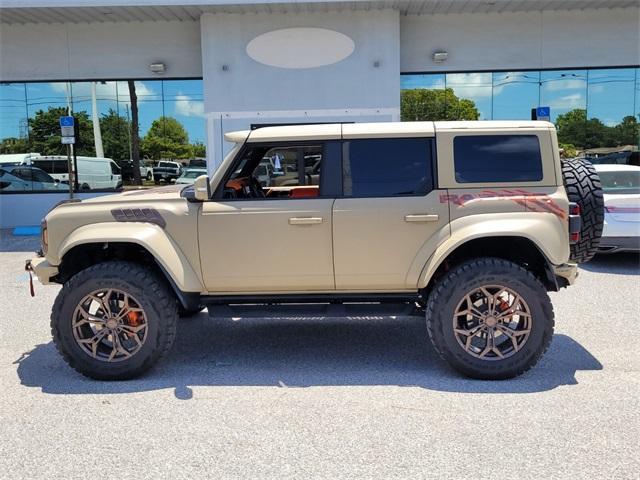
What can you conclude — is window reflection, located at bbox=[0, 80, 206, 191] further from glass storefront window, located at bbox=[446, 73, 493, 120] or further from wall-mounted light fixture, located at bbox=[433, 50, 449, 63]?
glass storefront window, located at bbox=[446, 73, 493, 120]

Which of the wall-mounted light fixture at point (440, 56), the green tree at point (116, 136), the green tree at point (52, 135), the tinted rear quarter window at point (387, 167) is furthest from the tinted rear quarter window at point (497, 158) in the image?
the green tree at point (52, 135)

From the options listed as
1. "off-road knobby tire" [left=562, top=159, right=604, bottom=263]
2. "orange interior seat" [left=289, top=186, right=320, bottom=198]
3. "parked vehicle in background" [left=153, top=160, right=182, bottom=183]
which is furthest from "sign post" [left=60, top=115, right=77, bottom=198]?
"off-road knobby tire" [left=562, top=159, right=604, bottom=263]

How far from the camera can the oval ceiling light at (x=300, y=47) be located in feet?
41.1

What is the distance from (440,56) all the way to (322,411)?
11269mm

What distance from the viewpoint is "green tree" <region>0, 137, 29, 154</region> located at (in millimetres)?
14586

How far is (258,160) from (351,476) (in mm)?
2726

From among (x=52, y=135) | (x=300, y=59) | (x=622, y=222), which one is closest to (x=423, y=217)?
(x=622, y=222)

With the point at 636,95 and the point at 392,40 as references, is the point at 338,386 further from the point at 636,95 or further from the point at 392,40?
the point at 636,95

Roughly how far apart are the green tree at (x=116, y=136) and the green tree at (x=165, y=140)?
0.48 meters

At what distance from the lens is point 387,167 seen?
4.42 metres

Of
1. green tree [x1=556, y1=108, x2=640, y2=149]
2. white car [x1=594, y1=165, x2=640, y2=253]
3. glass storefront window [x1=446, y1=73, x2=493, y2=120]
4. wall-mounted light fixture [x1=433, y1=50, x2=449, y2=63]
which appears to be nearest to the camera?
white car [x1=594, y1=165, x2=640, y2=253]

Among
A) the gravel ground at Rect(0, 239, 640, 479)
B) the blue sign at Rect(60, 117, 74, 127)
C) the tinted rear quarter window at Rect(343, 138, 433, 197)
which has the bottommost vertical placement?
the gravel ground at Rect(0, 239, 640, 479)

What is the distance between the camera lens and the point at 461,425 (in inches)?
139

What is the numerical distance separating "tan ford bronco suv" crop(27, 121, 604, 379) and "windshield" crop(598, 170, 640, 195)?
14.2 ft
